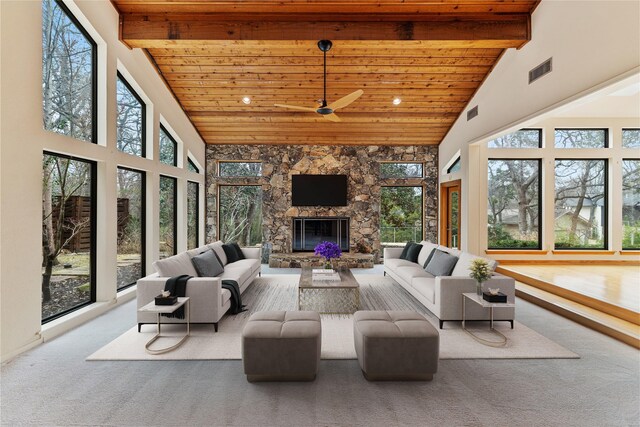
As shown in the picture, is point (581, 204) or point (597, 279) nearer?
point (597, 279)

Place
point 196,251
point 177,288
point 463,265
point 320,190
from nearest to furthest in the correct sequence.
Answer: point 177,288 → point 463,265 → point 196,251 → point 320,190

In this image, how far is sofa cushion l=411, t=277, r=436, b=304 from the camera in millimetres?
4076

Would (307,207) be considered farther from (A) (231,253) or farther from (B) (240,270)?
(B) (240,270)

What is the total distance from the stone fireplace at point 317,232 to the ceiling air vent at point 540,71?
4.85 m

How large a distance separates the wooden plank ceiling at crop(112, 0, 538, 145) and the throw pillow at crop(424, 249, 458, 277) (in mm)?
3367

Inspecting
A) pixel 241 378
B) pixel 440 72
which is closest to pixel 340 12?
pixel 440 72

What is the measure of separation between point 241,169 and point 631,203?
897cm

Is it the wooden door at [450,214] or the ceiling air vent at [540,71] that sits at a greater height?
the ceiling air vent at [540,71]

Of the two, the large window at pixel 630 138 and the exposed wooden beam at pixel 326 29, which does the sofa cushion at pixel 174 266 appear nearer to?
the exposed wooden beam at pixel 326 29

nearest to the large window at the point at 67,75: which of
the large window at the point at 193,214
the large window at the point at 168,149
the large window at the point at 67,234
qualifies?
the large window at the point at 67,234

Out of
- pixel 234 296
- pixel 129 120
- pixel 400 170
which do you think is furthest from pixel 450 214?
pixel 129 120

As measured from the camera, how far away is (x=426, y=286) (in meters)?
4.29

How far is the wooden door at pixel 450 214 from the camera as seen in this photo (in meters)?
7.51

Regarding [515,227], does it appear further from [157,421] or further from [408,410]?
[157,421]
